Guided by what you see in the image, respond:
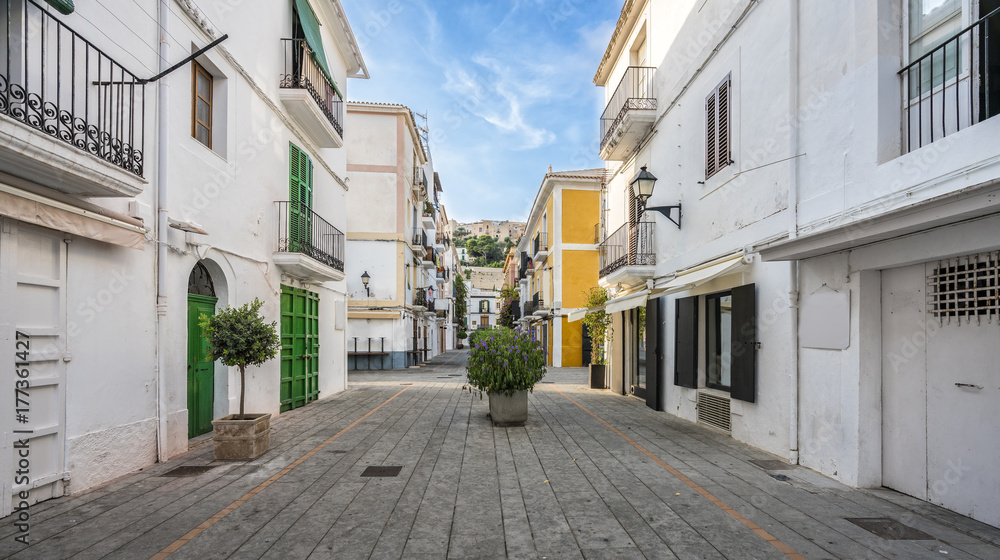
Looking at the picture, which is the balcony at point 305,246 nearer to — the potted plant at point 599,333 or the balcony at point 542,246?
the potted plant at point 599,333

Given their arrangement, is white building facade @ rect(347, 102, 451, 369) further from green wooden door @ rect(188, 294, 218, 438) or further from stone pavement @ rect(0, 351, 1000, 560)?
stone pavement @ rect(0, 351, 1000, 560)

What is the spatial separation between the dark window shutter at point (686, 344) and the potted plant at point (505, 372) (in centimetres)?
268

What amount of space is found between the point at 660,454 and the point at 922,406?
294 centimetres

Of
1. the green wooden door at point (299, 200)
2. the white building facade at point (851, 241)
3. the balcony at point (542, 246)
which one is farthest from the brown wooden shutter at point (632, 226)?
the balcony at point (542, 246)

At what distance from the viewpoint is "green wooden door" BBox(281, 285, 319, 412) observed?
446 inches

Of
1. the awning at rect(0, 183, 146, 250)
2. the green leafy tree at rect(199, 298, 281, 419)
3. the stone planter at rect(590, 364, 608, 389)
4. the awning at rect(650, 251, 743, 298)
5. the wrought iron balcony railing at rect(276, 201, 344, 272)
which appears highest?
the wrought iron balcony railing at rect(276, 201, 344, 272)

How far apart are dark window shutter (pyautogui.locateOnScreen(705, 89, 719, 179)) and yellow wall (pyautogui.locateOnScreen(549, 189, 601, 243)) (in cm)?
1744

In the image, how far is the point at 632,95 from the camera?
13.6 metres

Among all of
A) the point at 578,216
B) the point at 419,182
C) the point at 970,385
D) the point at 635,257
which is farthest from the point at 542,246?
the point at 970,385

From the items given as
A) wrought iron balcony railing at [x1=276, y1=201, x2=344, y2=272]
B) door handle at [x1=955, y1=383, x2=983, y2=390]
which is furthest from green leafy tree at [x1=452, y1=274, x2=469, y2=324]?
door handle at [x1=955, y1=383, x2=983, y2=390]

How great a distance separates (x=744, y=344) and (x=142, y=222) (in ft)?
25.5

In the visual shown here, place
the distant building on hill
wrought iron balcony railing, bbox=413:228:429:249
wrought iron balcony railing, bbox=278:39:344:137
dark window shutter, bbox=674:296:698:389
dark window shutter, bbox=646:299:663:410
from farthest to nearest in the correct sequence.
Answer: the distant building on hill
wrought iron balcony railing, bbox=413:228:429:249
dark window shutter, bbox=646:299:663:410
wrought iron balcony railing, bbox=278:39:344:137
dark window shutter, bbox=674:296:698:389

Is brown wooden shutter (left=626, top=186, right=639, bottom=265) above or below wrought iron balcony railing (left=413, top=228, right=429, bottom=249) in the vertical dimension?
below

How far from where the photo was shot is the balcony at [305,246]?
10828 millimetres
